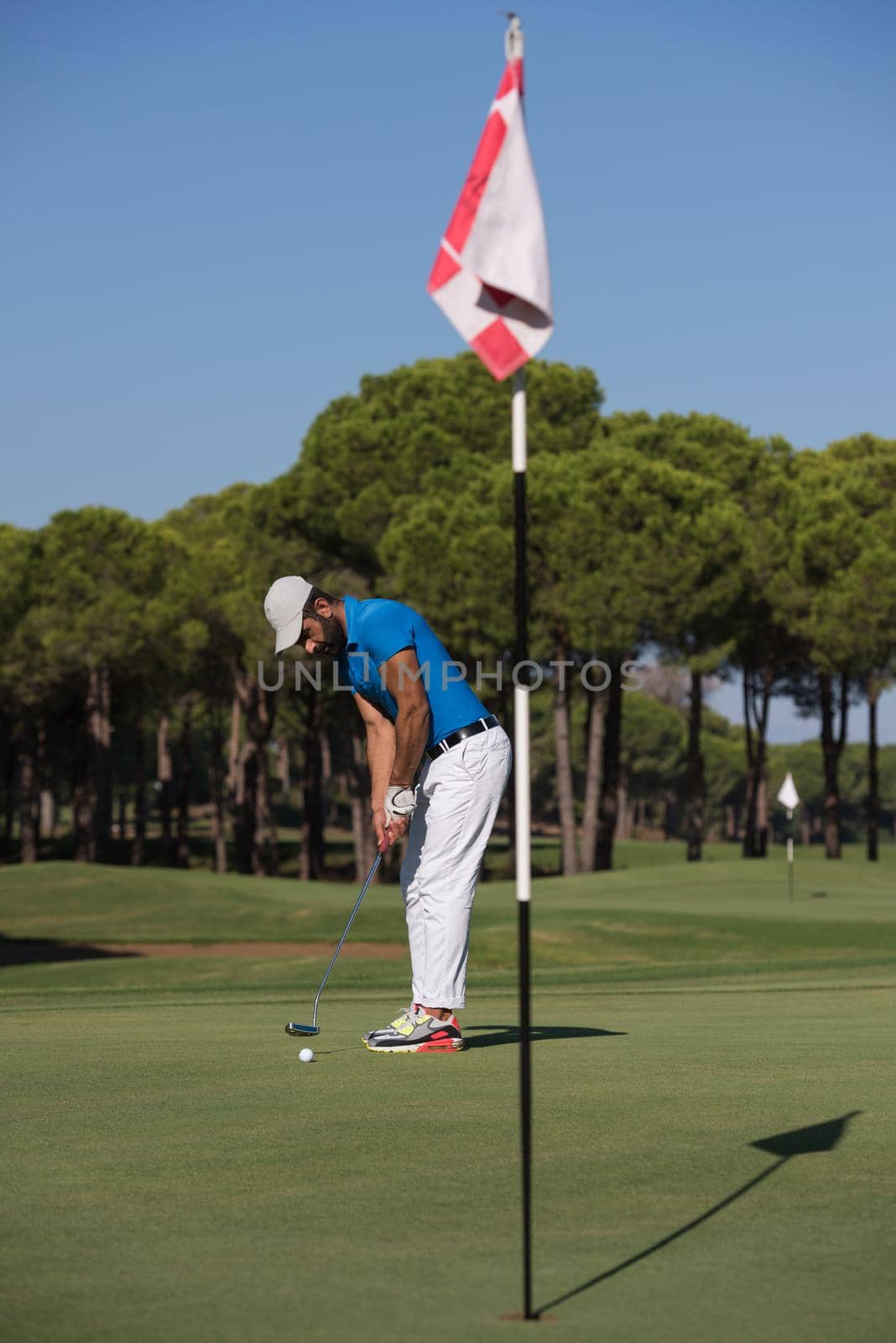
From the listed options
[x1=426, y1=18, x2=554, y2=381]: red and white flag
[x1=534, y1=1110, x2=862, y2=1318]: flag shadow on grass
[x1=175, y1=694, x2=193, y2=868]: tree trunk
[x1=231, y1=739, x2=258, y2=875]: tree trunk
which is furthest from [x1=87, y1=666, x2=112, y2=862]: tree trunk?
[x1=426, y1=18, x2=554, y2=381]: red and white flag

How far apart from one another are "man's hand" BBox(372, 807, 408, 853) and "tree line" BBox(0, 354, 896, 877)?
117ft

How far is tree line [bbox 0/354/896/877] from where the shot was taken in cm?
4378

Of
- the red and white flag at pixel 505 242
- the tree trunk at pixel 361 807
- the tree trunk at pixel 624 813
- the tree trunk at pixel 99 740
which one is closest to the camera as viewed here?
the red and white flag at pixel 505 242

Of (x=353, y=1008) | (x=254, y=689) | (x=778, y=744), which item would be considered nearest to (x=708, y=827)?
(x=778, y=744)

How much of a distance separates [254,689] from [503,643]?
585 inches

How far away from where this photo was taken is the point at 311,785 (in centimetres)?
5656

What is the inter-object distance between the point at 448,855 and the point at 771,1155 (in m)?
2.82

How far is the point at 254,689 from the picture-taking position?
188ft

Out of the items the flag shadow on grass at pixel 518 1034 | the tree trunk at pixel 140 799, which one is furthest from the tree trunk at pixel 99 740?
the flag shadow on grass at pixel 518 1034

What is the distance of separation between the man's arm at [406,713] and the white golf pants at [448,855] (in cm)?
30

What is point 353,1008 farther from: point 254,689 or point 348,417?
point 254,689

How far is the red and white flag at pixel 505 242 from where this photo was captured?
451 cm

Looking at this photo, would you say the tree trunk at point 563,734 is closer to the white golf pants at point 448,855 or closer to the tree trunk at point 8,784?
the tree trunk at point 8,784

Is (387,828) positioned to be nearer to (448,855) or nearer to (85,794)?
(448,855)
